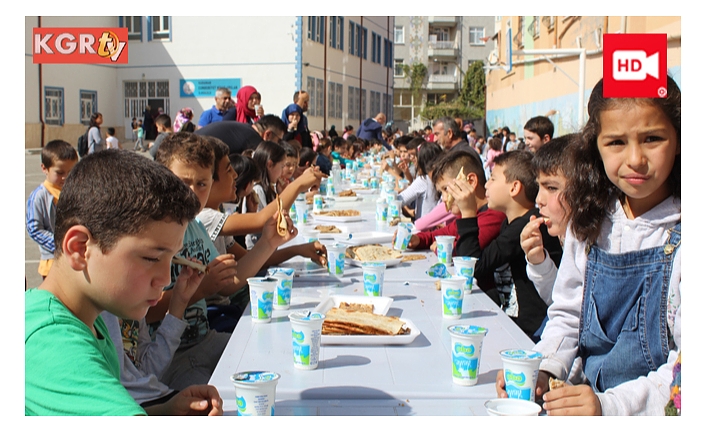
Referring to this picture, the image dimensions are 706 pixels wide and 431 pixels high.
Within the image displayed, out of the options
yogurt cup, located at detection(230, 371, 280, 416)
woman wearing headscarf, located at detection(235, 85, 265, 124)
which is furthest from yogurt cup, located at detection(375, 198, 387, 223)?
woman wearing headscarf, located at detection(235, 85, 265, 124)

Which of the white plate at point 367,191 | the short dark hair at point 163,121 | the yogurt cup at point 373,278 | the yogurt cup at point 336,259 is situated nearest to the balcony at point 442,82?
the short dark hair at point 163,121

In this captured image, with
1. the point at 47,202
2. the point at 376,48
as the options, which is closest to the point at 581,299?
the point at 47,202

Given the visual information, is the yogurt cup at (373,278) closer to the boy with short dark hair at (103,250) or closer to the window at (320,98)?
the boy with short dark hair at (103,250)

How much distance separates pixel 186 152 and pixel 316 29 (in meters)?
22.1

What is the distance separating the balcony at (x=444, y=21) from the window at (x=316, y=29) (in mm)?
21528

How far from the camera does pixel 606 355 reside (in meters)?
1.92

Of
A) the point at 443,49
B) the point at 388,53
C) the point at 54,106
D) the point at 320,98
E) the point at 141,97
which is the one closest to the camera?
the point at 54,106

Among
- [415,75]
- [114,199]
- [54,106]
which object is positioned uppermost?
[415,75]

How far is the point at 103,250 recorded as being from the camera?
137cm

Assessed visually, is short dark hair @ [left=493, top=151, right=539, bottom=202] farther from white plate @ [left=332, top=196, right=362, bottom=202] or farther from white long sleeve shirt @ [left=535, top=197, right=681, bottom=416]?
white plate @ [left=332, top=196, right=362, bottom=202]

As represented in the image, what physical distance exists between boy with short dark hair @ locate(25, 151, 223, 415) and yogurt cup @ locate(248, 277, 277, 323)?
909mm

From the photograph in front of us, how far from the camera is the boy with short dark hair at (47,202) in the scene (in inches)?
175

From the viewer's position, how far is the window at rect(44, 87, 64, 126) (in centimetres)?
1912

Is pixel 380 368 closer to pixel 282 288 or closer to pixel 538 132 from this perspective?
pixel 282 288
